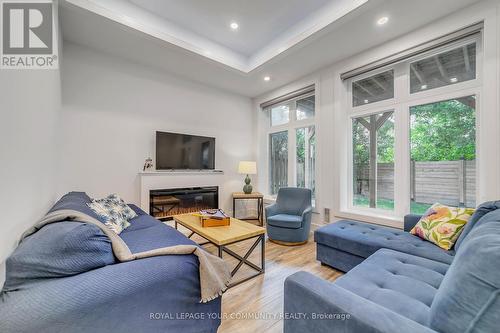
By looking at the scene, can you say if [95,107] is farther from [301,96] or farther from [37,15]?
[301,96]

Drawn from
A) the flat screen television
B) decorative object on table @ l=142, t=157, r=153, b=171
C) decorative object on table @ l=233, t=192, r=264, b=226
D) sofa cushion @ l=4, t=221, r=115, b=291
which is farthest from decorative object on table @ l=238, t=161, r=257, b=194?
sofa cushion @ l=4, t=221, r=115, b=291

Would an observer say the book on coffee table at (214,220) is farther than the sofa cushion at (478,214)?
Yes

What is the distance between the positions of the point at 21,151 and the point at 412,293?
8.09 ft

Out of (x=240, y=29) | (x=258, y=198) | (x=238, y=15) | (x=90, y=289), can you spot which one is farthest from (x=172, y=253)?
(x=258, y=198)

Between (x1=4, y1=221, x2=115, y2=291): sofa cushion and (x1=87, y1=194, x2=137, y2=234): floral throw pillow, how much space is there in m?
Answer: 0.91

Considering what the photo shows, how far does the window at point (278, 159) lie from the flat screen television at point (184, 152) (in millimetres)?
1394

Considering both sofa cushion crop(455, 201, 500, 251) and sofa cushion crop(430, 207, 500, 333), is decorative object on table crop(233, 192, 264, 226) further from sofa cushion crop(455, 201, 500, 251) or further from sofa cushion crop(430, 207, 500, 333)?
sofa cushion crop(430, 207, 500, 333)

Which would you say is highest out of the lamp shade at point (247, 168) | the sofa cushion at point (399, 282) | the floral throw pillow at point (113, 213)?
the lamp shade at point (247, 168)

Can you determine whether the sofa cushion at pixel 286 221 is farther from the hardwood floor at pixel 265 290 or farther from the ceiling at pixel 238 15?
the ceiling at pixel 238 15

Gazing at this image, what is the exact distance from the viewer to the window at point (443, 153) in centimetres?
231

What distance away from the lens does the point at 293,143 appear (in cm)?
424

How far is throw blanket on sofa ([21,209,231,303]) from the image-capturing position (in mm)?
1165

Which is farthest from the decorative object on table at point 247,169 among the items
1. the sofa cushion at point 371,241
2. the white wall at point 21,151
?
the white wall at point 21,151

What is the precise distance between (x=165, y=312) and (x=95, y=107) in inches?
123
